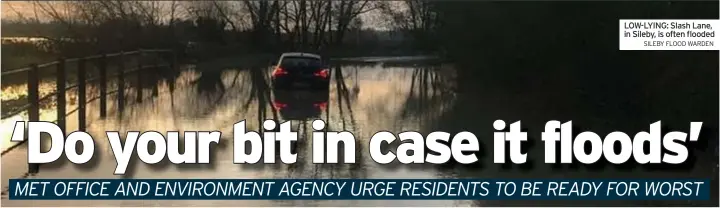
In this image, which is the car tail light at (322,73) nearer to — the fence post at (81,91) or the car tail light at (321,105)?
the car tail light at (321,105)

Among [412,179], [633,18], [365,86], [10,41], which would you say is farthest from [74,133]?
[365,86]

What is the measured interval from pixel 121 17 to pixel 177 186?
6.53 ft

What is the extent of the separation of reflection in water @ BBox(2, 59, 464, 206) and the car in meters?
0.12

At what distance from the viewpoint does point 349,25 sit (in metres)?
6.20

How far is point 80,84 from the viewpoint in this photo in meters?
7.71

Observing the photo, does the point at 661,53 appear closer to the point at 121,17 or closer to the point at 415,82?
the point at 121,17

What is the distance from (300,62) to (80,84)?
1.96 m

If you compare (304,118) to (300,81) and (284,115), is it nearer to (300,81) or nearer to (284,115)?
(284,115)

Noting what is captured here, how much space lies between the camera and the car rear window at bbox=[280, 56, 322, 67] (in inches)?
281

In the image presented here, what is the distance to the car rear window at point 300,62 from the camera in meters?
7.13
